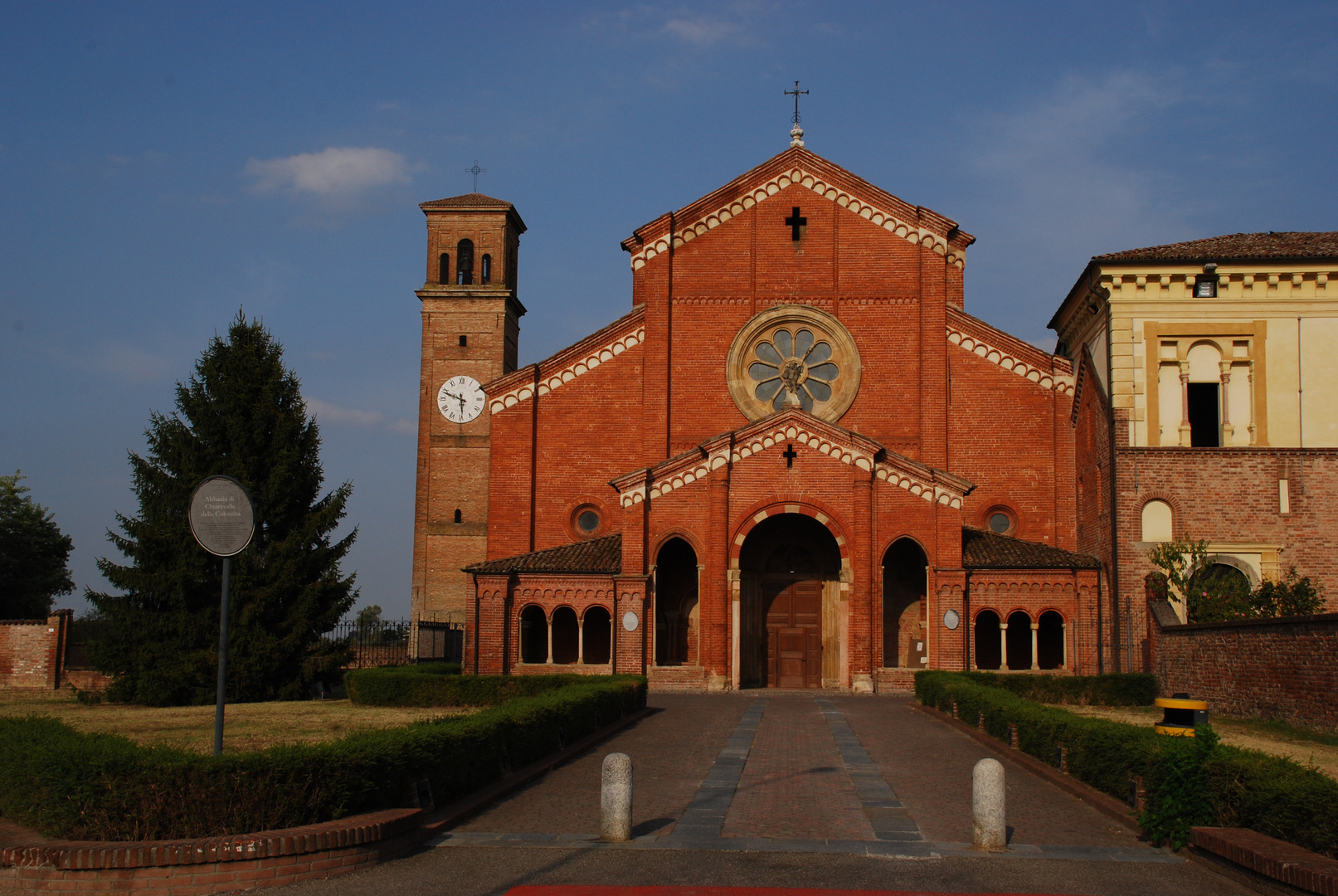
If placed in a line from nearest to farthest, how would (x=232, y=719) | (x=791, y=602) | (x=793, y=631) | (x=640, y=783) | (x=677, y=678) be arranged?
(x=640, y=783), (x=232, y=719), (x=677, y=678), (x=793, y=631), (x=791, y=602)

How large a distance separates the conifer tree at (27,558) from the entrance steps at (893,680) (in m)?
37.1

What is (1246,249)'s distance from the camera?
31.1m

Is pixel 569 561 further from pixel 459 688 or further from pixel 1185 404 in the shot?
pixel 1185 404

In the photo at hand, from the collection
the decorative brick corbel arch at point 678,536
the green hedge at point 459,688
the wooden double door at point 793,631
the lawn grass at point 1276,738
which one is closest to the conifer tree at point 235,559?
the green hedge at point 459,688

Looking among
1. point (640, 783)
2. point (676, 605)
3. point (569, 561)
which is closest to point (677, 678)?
point (676, 605)

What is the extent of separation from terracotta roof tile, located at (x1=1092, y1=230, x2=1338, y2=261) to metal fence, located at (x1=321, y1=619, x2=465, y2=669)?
2495 cm

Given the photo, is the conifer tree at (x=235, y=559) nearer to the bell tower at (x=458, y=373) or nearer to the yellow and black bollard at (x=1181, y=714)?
the bell tower at (x=458, y=373)

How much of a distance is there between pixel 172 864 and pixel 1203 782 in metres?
9.91

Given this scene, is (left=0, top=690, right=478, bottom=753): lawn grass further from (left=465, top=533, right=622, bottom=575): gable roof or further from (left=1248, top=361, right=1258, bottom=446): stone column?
(left=1248, top=361, right=1258, bottom=446): stone column

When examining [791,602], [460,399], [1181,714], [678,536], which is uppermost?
[460,399]

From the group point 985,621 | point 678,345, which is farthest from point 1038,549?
point 678,345

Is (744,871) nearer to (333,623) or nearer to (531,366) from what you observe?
(333,623)

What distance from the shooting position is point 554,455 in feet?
118

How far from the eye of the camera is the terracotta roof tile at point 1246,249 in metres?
30.5
